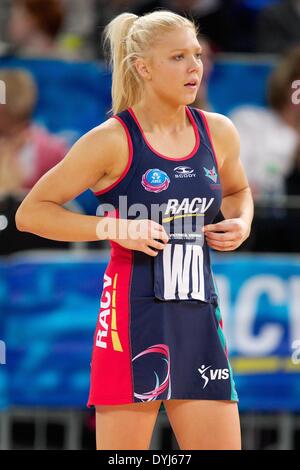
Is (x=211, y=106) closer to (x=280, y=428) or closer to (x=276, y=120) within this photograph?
(x=276, y=120)

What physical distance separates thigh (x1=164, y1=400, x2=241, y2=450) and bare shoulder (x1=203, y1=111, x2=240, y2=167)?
3.02ft

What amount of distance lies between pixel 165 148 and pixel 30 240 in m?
2.64

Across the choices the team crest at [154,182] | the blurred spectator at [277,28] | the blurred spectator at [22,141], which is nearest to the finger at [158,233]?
the team crest at [154,182]

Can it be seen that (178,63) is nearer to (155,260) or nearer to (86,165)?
(86,165)

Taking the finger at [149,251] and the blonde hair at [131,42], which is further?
the blonde hair at [131,42]

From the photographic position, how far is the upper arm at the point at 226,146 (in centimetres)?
371

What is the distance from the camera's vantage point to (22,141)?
6.49 metres

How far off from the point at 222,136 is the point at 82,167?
1.90 feet

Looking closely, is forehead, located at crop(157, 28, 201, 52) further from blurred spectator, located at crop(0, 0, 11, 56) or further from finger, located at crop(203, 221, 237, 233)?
blurred spectator, located at crop(0, 0, 11, 56)

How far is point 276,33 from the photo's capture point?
7.57 m

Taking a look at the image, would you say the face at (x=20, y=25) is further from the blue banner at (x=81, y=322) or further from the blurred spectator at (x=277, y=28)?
the blue banner at (x=81, y=322)

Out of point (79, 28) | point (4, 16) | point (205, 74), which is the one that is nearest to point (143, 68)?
point (205, 74)

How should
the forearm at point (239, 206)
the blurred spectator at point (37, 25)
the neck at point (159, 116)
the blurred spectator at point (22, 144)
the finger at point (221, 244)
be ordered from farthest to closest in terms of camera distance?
1. the blurred spectator at point (37, 25)
2. the blurred spectator at point (22, 144)
3. the forearm at point (239, 206)
4. the neck at point (159, 116)
5. the finger at point (221, 244)
